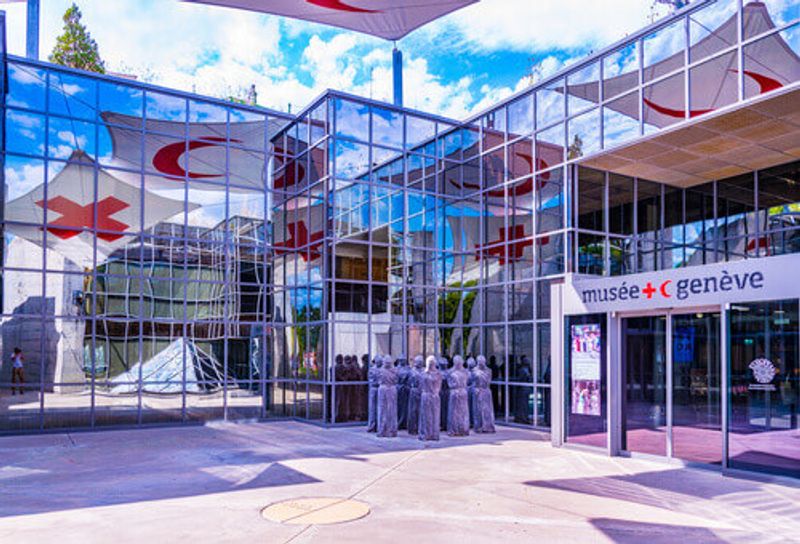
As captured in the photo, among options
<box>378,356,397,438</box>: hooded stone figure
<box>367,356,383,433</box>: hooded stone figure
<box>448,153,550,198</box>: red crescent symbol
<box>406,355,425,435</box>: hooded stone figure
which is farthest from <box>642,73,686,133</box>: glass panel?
<box>367,356,383,433</box>: hooded stone figure

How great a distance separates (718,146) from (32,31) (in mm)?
16664

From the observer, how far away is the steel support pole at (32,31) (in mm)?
17906

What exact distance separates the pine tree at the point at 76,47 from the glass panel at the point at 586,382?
130 ft

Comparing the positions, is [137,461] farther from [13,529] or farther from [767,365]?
[767,365]

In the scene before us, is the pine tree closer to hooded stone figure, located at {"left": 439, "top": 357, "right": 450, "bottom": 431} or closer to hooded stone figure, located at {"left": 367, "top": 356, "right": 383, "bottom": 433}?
hooded stone figure, located at {"left": 367, "top": 356, "right": 383, "bottom": 433}

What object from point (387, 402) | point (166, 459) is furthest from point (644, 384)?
point (166, 459)

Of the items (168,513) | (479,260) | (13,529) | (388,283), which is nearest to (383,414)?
(388,283)

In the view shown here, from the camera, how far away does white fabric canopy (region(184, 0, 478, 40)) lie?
1708cm

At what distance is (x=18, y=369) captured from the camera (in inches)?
562

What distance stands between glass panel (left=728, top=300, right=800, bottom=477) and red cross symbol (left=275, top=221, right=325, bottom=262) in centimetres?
948

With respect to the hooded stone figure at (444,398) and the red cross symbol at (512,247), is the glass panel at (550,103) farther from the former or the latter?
the hooded stone figure at (444,398)

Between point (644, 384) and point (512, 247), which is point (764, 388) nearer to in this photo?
point (644, 384)

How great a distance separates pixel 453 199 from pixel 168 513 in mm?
12257

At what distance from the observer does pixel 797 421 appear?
8.73 metres
